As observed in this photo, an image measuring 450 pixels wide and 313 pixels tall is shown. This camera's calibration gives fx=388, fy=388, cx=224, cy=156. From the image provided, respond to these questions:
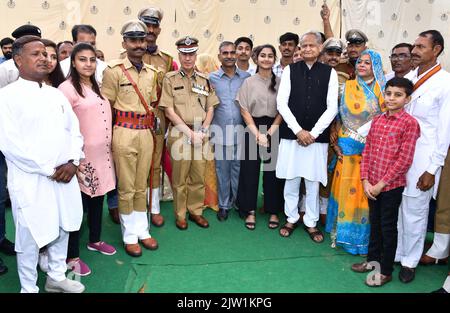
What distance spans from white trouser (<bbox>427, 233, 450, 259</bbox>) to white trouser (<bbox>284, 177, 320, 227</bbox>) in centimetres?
106

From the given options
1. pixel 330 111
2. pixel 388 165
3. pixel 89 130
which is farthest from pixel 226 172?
pixel 388 165

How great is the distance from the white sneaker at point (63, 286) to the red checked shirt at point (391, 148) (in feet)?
7.75

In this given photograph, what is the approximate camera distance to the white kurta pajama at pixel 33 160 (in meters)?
2.44

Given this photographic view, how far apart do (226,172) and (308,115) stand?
120 cm

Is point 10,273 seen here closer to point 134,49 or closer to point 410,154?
point 134,49

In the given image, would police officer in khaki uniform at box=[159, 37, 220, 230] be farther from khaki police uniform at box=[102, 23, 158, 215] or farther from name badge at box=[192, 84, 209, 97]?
khaki police uniform at box=[102, 23, 158, 215]

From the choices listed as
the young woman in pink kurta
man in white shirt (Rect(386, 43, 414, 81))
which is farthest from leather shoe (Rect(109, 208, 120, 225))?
man in white shirt (Rect(386, 43, 414, 81))

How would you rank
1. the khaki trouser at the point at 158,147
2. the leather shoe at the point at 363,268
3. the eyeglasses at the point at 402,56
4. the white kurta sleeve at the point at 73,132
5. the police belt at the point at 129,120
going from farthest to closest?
the khaki trouser at the point at 158,147
the eyeglasses at the point at 402,56
the police belt at the point at 129,120
the leather shoe at the point at 363,268
the white kurta sleeve at the point at 73,132

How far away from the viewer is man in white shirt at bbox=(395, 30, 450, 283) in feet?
9.74

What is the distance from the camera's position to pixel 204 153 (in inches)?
161

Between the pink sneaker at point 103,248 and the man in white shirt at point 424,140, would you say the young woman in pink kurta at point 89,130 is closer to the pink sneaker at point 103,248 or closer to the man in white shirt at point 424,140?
the pink sneaker at point 103,248

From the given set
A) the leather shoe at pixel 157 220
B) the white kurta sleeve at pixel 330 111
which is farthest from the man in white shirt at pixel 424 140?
the leather shoe at pixel 157 220

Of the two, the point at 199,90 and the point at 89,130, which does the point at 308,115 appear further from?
the point at 89,130

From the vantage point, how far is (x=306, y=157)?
148 inches
